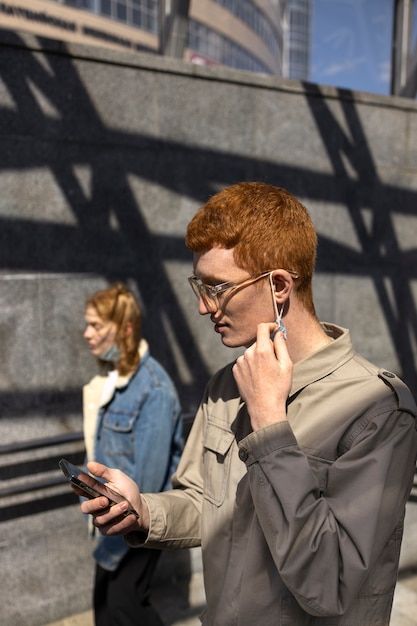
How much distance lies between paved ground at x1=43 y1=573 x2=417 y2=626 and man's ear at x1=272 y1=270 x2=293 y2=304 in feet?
10.6

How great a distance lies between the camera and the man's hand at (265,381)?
1450mm

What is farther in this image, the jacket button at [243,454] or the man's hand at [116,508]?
the man's hand at [116,508]

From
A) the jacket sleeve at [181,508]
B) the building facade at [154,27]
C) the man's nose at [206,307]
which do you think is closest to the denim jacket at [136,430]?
the jacket sleeve at [181,508]

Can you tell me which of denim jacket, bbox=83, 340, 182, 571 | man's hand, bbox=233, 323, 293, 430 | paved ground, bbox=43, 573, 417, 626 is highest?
man's hand, bbox=233, 323, 293, 430

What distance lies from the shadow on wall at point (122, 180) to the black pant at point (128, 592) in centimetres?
123

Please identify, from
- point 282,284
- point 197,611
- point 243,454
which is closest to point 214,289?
point 282,284

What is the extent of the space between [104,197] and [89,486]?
2754 millimetres

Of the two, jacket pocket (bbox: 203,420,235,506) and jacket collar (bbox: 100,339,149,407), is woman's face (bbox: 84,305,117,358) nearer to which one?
jacket collar (bbox: 100,339,149,407)

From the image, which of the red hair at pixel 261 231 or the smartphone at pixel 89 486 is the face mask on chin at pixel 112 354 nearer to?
the smartphone at pixel 89 486

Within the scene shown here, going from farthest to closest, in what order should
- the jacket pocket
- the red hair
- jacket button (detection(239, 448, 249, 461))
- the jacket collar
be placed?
1. the jacket collar
2. the jacket pocket
3. the red hair
4. jacket button (detection(239, 448, 249, 461))

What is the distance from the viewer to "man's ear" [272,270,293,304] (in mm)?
1587

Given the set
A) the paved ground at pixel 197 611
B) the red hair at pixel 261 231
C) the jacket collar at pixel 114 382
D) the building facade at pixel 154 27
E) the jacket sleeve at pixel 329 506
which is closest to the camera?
the jacket sleeve at pixel 329 506

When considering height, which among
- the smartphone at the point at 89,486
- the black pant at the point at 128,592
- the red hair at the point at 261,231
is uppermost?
the red hair at the point at 261,231

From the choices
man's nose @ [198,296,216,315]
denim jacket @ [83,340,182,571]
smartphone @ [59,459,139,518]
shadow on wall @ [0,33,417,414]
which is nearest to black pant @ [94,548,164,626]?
denim jacket @ [83,340,182,571]
